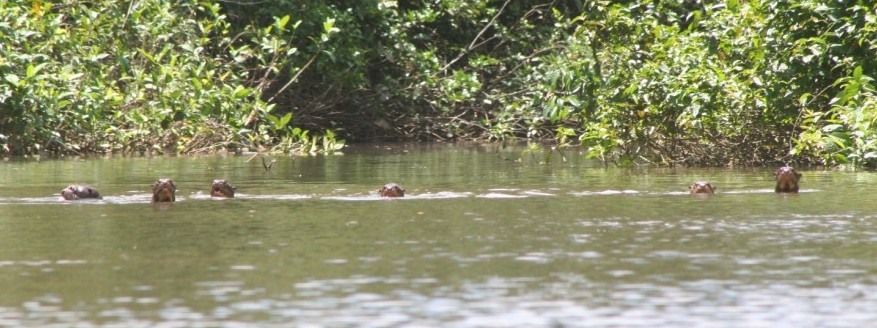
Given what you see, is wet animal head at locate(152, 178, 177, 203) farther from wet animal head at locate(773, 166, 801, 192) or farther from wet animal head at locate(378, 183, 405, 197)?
wet animal head at locate(773, 166, 801, 192)

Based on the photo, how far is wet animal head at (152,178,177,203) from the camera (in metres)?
12.2

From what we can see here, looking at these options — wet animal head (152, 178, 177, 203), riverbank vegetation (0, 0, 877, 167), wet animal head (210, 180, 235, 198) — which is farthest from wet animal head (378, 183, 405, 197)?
riverbank vegetation (0, 0, 877, 167)

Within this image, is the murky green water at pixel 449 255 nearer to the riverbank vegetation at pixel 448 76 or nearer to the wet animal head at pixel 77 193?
the wet animal head at pixel 77 193

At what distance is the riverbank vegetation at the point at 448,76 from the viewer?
16703 millimetres

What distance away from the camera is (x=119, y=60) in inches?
864

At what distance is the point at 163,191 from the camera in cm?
1226

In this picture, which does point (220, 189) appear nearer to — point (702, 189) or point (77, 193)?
point (77, 193)

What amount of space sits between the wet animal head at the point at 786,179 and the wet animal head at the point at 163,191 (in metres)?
4.91

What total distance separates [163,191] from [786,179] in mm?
5030

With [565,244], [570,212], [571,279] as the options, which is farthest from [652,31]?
[571,279]

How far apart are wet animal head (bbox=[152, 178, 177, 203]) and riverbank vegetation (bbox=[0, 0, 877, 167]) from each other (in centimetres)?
656

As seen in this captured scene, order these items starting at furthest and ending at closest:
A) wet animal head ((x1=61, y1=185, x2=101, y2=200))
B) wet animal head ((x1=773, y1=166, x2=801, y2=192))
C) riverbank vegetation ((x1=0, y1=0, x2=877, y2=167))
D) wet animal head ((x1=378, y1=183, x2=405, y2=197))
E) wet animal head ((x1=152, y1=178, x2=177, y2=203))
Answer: riverbank vegetation ((x1=0, y1=0, x2=877, y2=167)), wet animal head ((x1=378, y1=183, x2=405, y2=197)), wet animal head ((x1=773, y1=166, x2=801, y2=192)), wet animal head ((x1=61, y1=185, x2=101, y2=200)), wet animal head ((x1=152, y1=178, x2=177, y2=203))

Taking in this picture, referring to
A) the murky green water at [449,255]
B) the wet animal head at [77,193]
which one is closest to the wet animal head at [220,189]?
the murky green water at [449,255]

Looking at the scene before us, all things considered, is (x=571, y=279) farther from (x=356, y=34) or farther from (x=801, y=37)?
A: (x=356, y=34)
